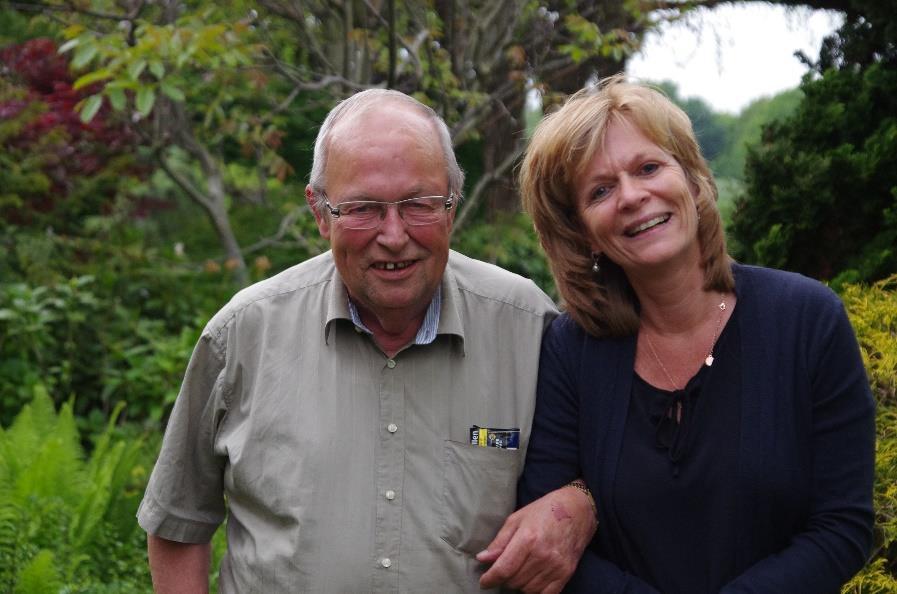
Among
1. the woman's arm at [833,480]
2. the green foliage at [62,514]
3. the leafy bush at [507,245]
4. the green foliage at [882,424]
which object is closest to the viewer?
the woman's arm at [833,480]

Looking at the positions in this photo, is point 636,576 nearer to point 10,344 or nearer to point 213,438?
point 213,438

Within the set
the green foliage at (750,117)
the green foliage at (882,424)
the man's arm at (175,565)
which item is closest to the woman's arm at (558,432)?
the green foliage at (882,424)

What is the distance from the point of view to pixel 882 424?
10.0 feet

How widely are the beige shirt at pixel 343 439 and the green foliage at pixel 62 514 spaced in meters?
1.66

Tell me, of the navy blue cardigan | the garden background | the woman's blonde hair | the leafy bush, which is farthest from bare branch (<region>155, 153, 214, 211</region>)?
the navy blue cardigan

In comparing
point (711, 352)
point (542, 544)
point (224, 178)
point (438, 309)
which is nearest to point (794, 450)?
point (711, 352)

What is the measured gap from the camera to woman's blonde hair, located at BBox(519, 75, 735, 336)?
263 centimetres

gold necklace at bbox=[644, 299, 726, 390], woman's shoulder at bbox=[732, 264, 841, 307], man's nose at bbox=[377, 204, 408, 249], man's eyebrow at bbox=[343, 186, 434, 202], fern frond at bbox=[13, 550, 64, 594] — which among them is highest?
man's eyebrow at bbox=[343, 186, 434, 202]

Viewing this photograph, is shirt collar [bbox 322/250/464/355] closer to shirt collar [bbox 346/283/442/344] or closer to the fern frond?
shirt collar [bbox 346/283/442/344]

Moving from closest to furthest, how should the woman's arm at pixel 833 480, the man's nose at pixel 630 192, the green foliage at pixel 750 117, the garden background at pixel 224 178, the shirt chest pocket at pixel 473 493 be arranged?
the woman's arm at pixel 833 480
the man's nose at pixel 630 192
the shirt chest pocket at pixel 473 493
the garden background at pixel 224 178
the green foliage at pixel 750 117

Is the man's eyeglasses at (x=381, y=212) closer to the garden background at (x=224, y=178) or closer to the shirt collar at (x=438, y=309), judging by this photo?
the shirt collar at (x=438, y=309)

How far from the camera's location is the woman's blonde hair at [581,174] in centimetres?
263

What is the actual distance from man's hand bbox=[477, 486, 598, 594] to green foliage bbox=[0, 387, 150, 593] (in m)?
2.23

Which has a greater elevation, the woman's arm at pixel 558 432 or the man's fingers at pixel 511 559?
the woman's arm at pixel 558 432
